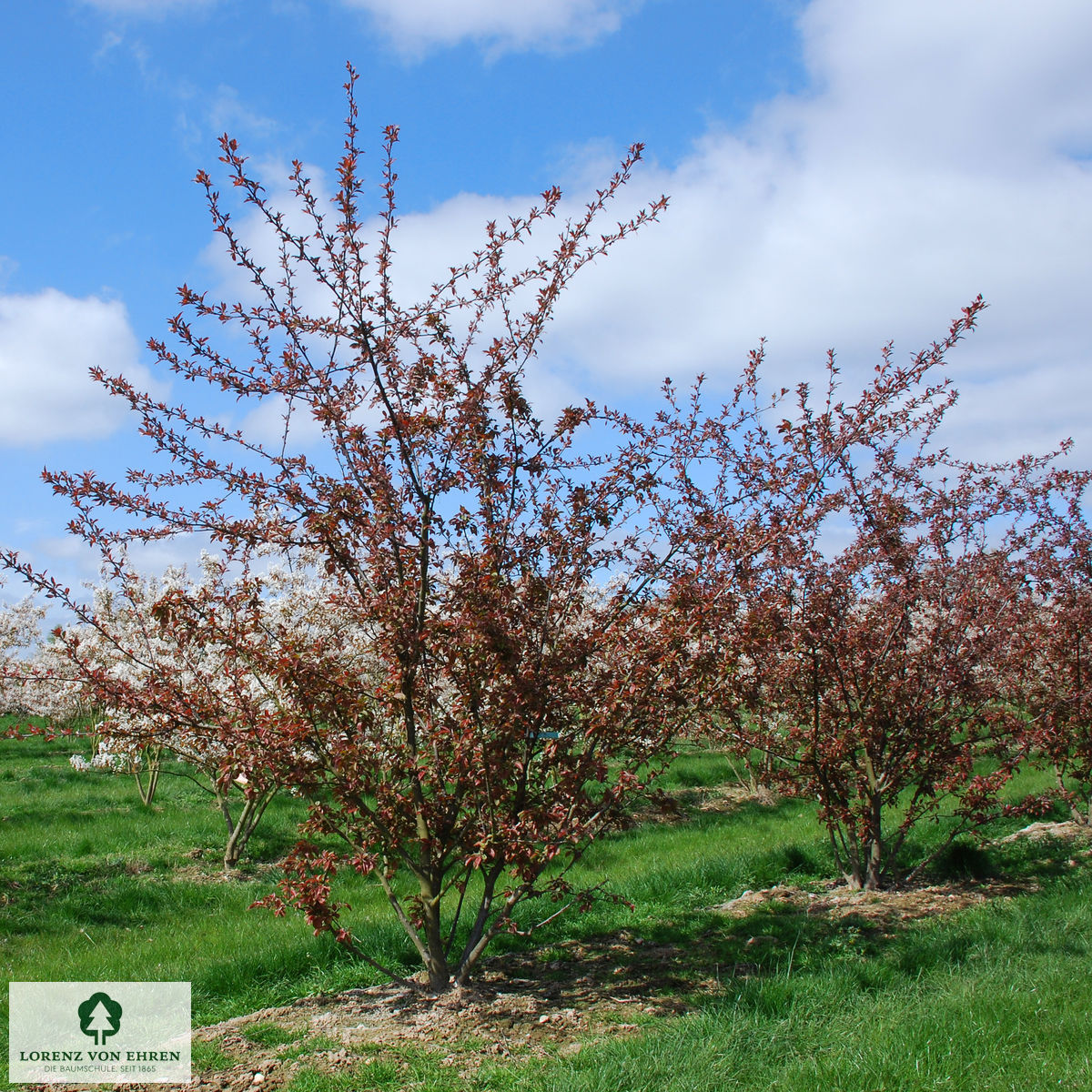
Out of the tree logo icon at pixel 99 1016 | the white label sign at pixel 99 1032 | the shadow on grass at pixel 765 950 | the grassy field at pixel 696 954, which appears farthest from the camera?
the shadow on grass at pixel 765 950

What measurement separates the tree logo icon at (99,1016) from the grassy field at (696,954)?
444 mm

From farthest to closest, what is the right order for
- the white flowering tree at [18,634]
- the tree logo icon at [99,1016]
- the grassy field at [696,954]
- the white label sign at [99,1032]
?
the white flowering tree at [18,634] < the tree logo icon at [99,1016] < the white label sign at [99,1032] < the grassy field at [696,954]

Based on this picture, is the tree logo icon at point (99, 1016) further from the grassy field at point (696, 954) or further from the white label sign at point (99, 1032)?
the grassy field at point (696, 954)

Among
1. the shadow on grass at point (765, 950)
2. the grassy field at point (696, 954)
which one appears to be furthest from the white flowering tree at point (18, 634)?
the shadow on grass at point (765, 950)

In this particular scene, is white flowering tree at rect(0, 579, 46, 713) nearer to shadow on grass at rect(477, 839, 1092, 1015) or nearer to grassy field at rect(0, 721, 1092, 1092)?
grassy field at rect(0, 721, 1092, 1092)

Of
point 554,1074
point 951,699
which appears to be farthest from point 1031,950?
point 554,1074

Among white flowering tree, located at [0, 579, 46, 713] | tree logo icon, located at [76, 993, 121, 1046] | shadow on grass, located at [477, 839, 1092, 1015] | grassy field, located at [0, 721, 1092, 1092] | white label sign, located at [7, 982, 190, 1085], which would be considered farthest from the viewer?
white flowering tree, located at [0, 579, 46, 713]

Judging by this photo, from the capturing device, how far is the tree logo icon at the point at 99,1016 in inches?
179

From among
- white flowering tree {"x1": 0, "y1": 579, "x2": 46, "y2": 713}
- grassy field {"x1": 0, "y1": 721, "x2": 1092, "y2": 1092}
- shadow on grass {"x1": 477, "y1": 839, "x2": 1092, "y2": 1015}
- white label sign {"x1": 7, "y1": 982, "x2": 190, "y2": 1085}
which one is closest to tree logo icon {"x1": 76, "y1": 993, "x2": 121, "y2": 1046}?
white label sign {"x1": 7, "y1": 982, "x2": 190, "y2": 1085}

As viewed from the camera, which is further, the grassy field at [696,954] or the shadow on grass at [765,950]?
the shadow on grass at [765,950]

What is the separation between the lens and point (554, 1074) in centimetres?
351

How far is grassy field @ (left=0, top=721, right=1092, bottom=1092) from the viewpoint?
3.58 m

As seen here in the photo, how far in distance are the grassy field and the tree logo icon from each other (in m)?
0.44

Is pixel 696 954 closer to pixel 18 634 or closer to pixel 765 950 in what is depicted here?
pixel 765 950
